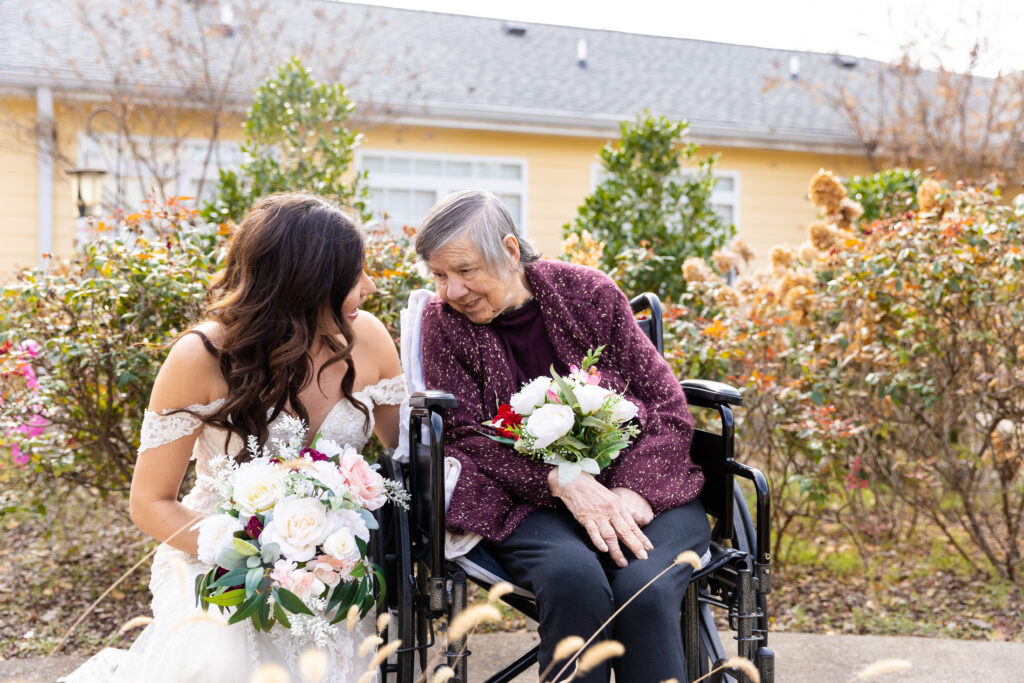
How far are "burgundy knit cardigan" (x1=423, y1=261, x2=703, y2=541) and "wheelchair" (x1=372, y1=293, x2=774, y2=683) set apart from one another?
0.09 metres

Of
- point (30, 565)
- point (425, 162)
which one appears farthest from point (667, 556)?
point (425, 162)

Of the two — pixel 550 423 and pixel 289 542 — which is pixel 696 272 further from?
pixel 289 542

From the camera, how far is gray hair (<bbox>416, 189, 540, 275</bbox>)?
7.73 ft

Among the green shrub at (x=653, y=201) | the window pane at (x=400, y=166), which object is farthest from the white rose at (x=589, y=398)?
the window pane at (x=400, y=166)

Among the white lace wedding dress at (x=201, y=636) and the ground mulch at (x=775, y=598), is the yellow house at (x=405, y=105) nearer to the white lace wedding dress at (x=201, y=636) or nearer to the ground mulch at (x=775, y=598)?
the ground mulch at (x=775, y=598)

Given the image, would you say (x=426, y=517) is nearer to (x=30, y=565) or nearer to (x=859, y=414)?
(x=859, y=414)

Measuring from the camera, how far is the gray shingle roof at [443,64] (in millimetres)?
7789

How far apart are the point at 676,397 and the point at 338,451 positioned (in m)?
0.93

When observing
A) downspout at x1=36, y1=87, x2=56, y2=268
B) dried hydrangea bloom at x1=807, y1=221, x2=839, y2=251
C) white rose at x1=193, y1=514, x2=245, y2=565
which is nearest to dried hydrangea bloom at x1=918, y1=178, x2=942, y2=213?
dried hydrangea bloom at x1=807, y1=221, x2=839, y2=251

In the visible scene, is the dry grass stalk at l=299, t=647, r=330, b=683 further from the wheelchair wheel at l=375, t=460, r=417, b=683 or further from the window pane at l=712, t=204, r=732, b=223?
the window pane at l=712, t=204, r=732, b=223

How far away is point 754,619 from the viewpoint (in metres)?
2.12

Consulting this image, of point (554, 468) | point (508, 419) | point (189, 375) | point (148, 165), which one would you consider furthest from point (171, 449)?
point (148, 165)

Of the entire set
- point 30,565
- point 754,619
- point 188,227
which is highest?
point 188,227

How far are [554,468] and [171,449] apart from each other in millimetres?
912
